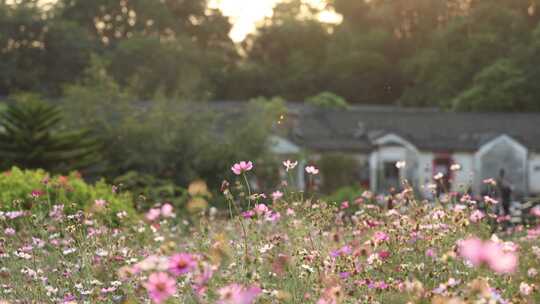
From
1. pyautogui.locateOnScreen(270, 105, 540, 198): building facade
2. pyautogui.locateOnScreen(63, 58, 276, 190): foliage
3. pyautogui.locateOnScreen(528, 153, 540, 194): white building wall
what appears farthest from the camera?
pyautogui.locateOnScreen(528, 153, 540, 194): white building wall

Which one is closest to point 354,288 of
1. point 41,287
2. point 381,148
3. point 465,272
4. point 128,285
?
point 465,272

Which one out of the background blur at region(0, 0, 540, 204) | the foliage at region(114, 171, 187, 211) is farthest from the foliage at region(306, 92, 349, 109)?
the foliage at region(114, 171, 187, 211)

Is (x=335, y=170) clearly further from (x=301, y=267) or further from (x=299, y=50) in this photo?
(x=299, y=50)

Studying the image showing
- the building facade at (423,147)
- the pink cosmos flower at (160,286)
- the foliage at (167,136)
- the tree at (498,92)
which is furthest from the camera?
the tree at (498,92)

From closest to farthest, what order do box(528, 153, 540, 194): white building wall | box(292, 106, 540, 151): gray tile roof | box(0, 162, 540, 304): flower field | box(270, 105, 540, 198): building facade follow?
box(0, 162, 540, 304): flower field, box(270, 105, 540, 198): building facade, box(528, 153, 540, 194): white building wall, box(292, 106, 540, 151): gray tile roof

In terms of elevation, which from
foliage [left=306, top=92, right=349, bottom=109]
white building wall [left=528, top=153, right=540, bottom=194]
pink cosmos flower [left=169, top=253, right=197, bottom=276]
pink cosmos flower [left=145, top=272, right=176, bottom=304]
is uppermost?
pink cosmos flower [left=169, top=253, right=197, bottom=276]

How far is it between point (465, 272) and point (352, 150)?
2639 centimetres

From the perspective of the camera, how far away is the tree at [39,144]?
59.6 ft

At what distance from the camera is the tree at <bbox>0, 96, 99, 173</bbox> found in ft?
59.6

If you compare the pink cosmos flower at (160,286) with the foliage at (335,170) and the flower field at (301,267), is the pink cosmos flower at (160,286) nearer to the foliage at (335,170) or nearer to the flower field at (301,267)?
the flower field at (301,267)

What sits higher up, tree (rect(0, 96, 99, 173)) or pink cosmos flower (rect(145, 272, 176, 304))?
pink cosmos flower (rect(145, 272, 176, 304))

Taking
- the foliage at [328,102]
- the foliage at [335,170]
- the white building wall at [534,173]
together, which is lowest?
the white building wall at [534,173]

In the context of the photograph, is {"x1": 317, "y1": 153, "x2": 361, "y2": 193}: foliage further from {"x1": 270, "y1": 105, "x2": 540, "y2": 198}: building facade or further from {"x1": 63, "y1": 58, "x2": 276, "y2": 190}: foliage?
{"x1": 63, "y1": 58, "x2": 276, "y2": 190}: foliage

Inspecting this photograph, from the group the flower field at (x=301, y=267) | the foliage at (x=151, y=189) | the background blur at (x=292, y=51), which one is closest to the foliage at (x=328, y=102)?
the background blur at (x=292, y=51)
